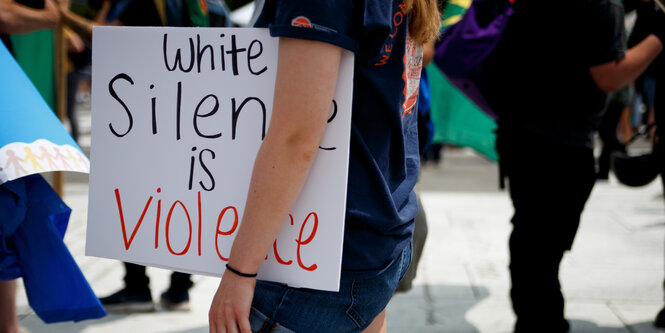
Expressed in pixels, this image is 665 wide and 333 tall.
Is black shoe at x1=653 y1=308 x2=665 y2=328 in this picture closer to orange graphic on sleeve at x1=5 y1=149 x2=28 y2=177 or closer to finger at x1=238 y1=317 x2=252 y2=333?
finger at x1=238 y1=317 x2=252 y2=333

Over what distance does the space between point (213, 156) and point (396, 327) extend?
2401 millimetres

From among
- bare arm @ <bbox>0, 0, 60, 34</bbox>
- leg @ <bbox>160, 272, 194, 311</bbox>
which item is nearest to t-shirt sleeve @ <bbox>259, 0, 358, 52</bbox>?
bare arm @ <bbox>0, 0, 60, 34</bbox>

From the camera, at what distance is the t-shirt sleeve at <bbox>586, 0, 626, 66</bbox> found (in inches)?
105

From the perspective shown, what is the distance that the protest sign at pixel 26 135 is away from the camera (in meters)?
1.85

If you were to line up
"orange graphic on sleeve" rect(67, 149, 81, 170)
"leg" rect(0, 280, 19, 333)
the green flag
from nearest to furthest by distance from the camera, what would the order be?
1. "orange graphic on sleeve" rect(67, 149, 81, 170)
2. "leg" rect(0, 280, 19, 333)
3. the green flag

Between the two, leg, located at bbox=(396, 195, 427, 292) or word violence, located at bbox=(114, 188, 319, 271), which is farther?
leg, located at bbox=(396, 195, 427, 292)

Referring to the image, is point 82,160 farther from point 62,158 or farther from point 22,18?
point 22,18

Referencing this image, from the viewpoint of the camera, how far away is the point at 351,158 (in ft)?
4.62

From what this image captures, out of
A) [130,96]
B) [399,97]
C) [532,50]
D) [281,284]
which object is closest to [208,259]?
[281,284]

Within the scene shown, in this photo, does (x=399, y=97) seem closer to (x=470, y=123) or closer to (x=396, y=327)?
(x=396, y=327)

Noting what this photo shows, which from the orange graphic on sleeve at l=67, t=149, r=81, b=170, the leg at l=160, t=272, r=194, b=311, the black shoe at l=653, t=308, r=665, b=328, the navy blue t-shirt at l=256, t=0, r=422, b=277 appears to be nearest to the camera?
the navy blue t-shirt at l=256, t=0, r=422, b=277

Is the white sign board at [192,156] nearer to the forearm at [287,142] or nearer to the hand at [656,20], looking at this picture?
the forearm at [287,142]

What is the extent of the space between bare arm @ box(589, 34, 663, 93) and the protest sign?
1964mm

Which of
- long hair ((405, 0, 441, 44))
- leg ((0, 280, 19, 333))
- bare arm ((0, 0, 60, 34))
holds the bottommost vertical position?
leg ((0, 280, 19, 333))
